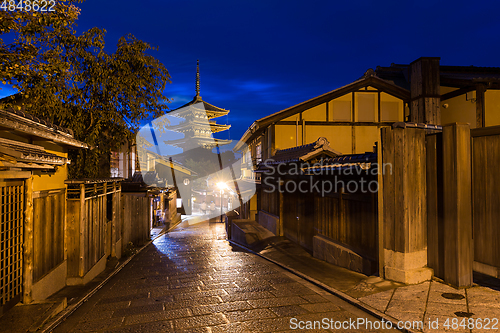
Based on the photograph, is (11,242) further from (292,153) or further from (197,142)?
(197,142)

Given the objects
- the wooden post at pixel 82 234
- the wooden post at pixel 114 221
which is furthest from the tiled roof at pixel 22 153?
the wooden post at pixel 114 221

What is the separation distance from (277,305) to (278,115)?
13750 millimetres

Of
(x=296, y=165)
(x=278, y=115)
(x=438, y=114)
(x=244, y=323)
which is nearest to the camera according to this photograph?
(x=244, y=323)

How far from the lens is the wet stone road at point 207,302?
5.94 m

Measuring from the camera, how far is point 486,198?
22.5ft

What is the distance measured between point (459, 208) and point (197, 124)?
1937 inches

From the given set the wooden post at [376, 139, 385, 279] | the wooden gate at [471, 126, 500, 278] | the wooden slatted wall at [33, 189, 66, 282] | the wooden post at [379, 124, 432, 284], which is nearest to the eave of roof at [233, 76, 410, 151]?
the wooden post at [376, 139, 385, 279]

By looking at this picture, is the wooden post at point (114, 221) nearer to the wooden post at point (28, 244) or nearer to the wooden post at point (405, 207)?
the wooden post at point (28, 244)

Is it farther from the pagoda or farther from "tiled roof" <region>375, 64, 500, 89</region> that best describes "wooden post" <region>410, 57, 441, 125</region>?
the pagoda

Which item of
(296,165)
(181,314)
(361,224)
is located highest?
(296,165)

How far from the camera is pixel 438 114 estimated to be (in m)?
16.3

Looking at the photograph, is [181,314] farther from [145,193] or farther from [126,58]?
[145,193]

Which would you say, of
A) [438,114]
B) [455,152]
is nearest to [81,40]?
[455,152]

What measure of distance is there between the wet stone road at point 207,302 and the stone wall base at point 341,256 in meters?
1.79
